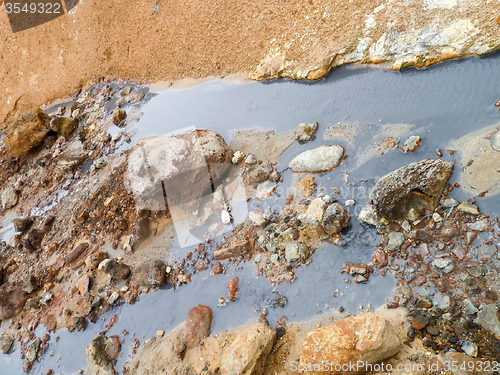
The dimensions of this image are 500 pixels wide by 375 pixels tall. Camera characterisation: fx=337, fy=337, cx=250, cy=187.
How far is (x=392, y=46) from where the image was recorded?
12.0ft

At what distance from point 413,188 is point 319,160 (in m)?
0.97

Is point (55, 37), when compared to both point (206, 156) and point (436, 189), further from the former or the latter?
point (436, 189)

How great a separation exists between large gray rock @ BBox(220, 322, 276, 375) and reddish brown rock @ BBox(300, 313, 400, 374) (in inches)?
13.6

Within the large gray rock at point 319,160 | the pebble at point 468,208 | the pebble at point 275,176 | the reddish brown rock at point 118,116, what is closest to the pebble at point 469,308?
the pebble at point 468,208

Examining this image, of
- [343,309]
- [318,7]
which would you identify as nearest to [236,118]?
[318,7]

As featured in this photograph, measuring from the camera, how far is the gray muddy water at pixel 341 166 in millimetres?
2869

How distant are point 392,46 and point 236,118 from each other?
2.00 metres

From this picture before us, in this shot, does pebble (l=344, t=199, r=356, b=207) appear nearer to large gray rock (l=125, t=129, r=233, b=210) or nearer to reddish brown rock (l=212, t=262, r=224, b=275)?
reddish brown rock (l=212, t=262, r=224, b=275)

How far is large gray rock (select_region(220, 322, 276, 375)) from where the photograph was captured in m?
2.56

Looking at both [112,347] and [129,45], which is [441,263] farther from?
[129,45]

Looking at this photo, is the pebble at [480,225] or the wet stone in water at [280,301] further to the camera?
the wet stone in water at [280,301]

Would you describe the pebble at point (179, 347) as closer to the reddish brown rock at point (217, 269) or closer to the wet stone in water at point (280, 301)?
the reddish brown rock at point (217, 269)

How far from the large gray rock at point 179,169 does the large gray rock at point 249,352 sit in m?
1.74

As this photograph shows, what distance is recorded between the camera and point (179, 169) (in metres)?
3.95
